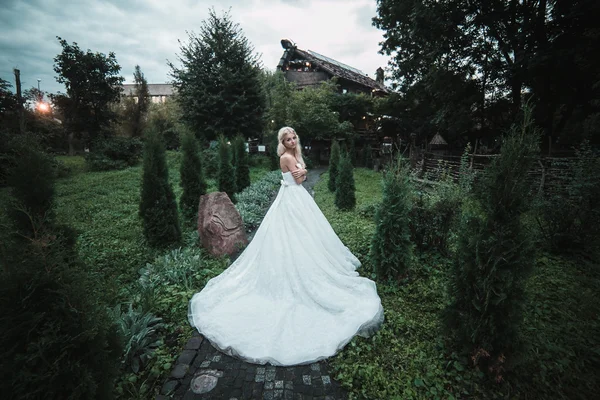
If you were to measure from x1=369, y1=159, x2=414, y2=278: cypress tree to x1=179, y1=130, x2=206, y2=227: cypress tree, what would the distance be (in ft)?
19.5

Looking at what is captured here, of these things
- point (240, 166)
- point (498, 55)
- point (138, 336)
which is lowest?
point (138, 336)

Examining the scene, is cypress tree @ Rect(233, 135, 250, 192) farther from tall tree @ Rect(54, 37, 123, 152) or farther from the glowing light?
Result: the glowing light

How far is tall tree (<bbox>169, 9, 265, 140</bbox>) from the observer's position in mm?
19547

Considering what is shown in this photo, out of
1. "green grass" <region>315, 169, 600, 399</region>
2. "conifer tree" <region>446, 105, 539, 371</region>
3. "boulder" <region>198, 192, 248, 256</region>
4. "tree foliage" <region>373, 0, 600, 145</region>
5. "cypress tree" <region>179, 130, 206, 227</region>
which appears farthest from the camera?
"tree foliage" <region>373, 0, 600, 145</region>

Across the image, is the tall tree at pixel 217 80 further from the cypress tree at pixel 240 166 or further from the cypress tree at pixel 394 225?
the cypress tree at pixel 394 225

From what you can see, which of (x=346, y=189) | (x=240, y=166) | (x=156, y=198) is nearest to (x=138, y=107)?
(x=240, y=166)

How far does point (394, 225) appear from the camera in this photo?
4277mm

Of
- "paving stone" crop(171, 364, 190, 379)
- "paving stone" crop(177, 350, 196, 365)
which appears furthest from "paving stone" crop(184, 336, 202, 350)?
"paving stone" crop(171, 364, 190, 379)

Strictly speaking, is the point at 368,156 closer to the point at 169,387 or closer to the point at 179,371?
the point at 179,371

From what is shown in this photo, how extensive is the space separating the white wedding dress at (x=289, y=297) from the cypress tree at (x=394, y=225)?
68cm

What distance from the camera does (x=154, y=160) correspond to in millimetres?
5859

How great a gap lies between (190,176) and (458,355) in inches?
307

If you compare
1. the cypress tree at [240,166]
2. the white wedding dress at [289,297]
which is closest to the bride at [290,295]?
the white wedding dress at [289,297]

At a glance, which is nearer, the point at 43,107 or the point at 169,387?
the point at 169,387
